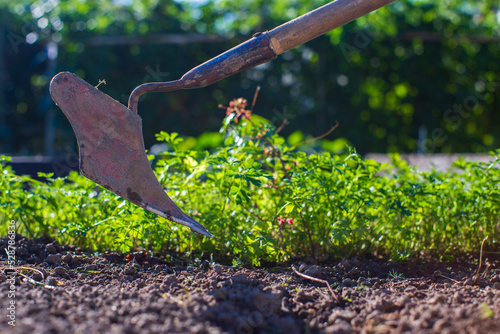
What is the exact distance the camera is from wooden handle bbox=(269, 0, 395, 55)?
1.82m

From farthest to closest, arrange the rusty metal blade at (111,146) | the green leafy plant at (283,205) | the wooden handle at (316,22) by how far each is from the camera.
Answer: the green leafy plant at (283,205), the wooden handle at (316,22), the rusty metal blade at (111,146)

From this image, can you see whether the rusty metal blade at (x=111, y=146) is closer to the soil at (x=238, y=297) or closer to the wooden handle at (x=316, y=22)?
the soil at (x=238, y=297)

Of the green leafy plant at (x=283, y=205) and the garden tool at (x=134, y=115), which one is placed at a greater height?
the garden tool at (x=134, y=115)

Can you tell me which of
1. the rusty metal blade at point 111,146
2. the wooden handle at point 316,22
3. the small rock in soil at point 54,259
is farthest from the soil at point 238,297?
the wooden handle at point 316,22

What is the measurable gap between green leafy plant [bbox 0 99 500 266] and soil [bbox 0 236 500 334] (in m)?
0.15

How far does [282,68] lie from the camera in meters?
7.83

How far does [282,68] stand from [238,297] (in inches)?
270

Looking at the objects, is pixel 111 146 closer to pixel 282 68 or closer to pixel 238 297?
pixel 238 297

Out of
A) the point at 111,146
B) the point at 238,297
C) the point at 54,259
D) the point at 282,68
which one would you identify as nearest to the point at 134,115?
the point at 111,146

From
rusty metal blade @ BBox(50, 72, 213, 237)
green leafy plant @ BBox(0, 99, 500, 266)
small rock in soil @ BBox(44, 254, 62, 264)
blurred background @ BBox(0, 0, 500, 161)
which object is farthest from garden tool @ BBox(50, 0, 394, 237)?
blurred background @ BBox(0, 0, 500, 161)

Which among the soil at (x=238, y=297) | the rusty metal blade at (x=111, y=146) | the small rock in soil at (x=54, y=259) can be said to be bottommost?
the soil at (x=238, y=297)

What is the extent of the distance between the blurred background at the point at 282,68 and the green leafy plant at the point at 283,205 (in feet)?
17.7

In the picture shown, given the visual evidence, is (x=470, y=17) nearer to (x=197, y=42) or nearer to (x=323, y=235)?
(x=197, y=42)

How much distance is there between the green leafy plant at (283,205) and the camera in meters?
1.96
